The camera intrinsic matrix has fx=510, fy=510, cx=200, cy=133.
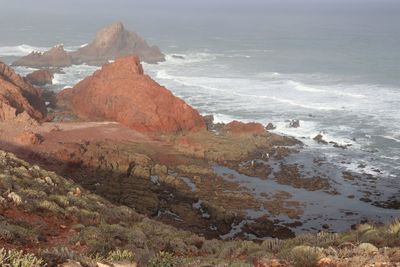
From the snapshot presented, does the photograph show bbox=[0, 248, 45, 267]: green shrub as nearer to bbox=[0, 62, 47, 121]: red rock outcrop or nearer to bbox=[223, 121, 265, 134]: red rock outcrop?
bbox=[0, 62, 47, 121]: red rock outcrop

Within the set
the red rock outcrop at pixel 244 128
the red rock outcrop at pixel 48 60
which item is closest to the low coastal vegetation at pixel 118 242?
the red rock outcrop at pixel 244 128

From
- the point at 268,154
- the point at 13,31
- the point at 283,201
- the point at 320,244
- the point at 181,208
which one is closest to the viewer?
the point at 320,244

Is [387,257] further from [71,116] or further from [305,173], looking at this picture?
[71,116]

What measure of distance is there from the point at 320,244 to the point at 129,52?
80.4 m

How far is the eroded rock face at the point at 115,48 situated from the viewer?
8500 cm

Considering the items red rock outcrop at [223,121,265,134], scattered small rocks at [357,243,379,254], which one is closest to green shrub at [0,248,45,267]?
scattered small rocks at [357,243,379,254]

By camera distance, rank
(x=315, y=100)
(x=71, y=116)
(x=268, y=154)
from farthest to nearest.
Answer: (x=315, y=100), (x=71, y=116), (x=268, y=154)

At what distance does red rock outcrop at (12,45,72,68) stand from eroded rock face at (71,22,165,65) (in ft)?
14.4

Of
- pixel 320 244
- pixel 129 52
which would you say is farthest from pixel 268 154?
pixel 129 52

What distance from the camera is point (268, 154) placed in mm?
38719

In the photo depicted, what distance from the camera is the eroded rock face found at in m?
85.0

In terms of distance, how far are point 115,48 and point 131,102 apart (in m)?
44.1

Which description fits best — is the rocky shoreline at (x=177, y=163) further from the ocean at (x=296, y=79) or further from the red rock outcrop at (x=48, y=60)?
the red rock outcrop at (x=48, y=60)

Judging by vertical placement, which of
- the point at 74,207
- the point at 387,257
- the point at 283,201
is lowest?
the point at 283,201
